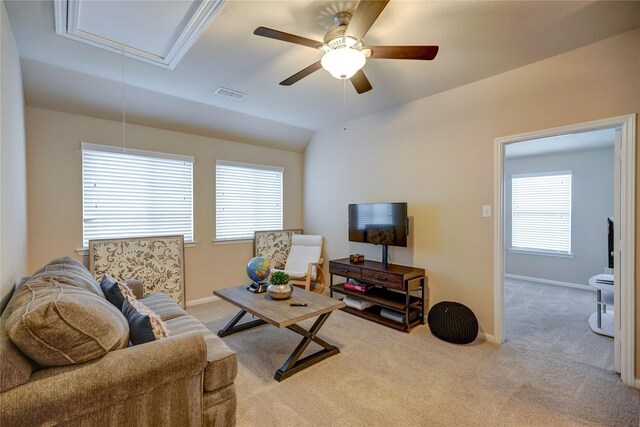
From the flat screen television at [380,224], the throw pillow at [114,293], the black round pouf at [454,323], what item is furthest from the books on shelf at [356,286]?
the throw pillow at [114,293]

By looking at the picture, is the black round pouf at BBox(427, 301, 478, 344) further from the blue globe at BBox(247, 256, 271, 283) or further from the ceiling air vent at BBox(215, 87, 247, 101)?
the ceiling air vent at BBox(215, 87, 247, 101)

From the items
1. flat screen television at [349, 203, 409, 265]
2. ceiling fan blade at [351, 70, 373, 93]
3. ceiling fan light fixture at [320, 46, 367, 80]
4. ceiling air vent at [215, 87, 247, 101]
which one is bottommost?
flat screen television at [349, 203, 409, 265]

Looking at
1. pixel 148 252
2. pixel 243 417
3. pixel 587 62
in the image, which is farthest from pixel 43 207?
pixel 587 62

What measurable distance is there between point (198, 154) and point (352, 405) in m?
3.69

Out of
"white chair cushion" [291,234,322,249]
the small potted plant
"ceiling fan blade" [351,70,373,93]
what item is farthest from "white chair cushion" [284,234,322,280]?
"ceiling fan blade" [351,70,373,93]

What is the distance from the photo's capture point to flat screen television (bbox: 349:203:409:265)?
348 cm

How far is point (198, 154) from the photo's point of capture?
4.19 meters

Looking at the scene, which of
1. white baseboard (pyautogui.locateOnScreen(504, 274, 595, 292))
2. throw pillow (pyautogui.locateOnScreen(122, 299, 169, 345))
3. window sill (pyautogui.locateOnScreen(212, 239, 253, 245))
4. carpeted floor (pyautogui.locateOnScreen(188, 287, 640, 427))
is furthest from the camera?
white baseboard (pyautogui.locateOnScreen(504, 274, 595, 292))

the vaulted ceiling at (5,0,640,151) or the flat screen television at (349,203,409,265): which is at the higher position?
the vaulted ceiling at (5,0,640,151)

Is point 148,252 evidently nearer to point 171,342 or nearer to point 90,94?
point 90,94

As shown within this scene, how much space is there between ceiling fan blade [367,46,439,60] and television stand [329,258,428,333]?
7.10 ft

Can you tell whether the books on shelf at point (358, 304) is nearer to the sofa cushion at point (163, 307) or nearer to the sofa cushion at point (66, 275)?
the sofa cushion at point (163, 307)

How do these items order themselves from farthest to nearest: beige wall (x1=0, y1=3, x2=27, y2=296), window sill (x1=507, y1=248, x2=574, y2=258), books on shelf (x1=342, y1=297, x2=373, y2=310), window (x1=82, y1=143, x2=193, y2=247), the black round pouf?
window sill (x1=507, y1=248, x2=574, y2=258) < books on shelf (x1=342, y1=297, x2=373, y2=310) < window (x1=82, y1=143, x2=193, y2=247) < the black round pouf < beige wall (x1=0, y1=3, x2=27, y2=296)

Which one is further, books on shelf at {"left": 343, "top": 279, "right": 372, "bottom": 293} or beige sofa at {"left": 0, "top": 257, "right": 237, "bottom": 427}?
books on shelf at {"left": 343, "top": 279, "right": 372, "bottom": 293}
